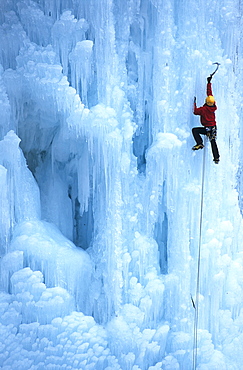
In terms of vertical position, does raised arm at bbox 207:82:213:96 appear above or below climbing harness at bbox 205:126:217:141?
above

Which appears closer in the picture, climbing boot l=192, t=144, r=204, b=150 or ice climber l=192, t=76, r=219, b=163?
ice climber l=192, t=76, r=219, b=163

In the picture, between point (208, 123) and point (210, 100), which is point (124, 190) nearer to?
point (208, 123)

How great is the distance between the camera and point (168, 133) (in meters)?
5.28

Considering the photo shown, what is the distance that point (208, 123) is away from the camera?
497 cm

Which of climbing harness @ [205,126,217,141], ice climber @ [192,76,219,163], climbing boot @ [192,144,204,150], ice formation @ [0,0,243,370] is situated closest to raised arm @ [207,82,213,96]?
ice climber @ [192,76,219,163]

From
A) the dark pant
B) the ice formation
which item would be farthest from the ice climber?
the ice formation

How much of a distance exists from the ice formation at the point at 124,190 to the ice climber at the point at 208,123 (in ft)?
0.67

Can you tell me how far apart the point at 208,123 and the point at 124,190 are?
1228 mm

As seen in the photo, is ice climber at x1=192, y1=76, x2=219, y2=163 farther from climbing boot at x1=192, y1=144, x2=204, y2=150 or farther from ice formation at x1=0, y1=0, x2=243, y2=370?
ice formation at x1=0, y1=0, x2=243, y2=370

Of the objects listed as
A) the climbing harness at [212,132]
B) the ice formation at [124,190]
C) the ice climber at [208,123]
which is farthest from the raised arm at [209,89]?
the climbing harness at [212,132]

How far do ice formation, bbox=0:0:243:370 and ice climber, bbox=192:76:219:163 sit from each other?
204 millimetres

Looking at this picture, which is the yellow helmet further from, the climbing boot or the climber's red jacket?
the climbing boot

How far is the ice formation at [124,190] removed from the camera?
509cm

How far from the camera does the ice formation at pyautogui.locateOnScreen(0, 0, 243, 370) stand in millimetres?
5086
